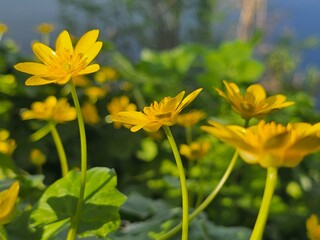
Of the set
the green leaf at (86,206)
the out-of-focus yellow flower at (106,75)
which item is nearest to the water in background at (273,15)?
the out-of-focus yellow flower at (106,75)

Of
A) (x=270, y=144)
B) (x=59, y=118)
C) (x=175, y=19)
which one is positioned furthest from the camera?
(x=175, y=19)

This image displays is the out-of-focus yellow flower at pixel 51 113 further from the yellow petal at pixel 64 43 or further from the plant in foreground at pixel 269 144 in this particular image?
the plant in foreground at pixel 269 144

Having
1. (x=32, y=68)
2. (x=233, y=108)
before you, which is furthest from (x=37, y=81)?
(x=233, y=108)

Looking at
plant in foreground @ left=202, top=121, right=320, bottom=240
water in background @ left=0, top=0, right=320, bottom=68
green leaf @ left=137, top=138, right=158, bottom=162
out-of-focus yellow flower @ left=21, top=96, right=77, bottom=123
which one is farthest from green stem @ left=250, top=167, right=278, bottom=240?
water in background @ left=0, top=0, right=320, bottom=68

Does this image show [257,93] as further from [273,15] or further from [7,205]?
[273,15]

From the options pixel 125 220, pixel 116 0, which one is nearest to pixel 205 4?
pixel 116 0

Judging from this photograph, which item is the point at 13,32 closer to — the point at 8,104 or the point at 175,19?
the point at 175,19

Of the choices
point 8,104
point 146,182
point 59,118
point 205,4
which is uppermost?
point 59,118
